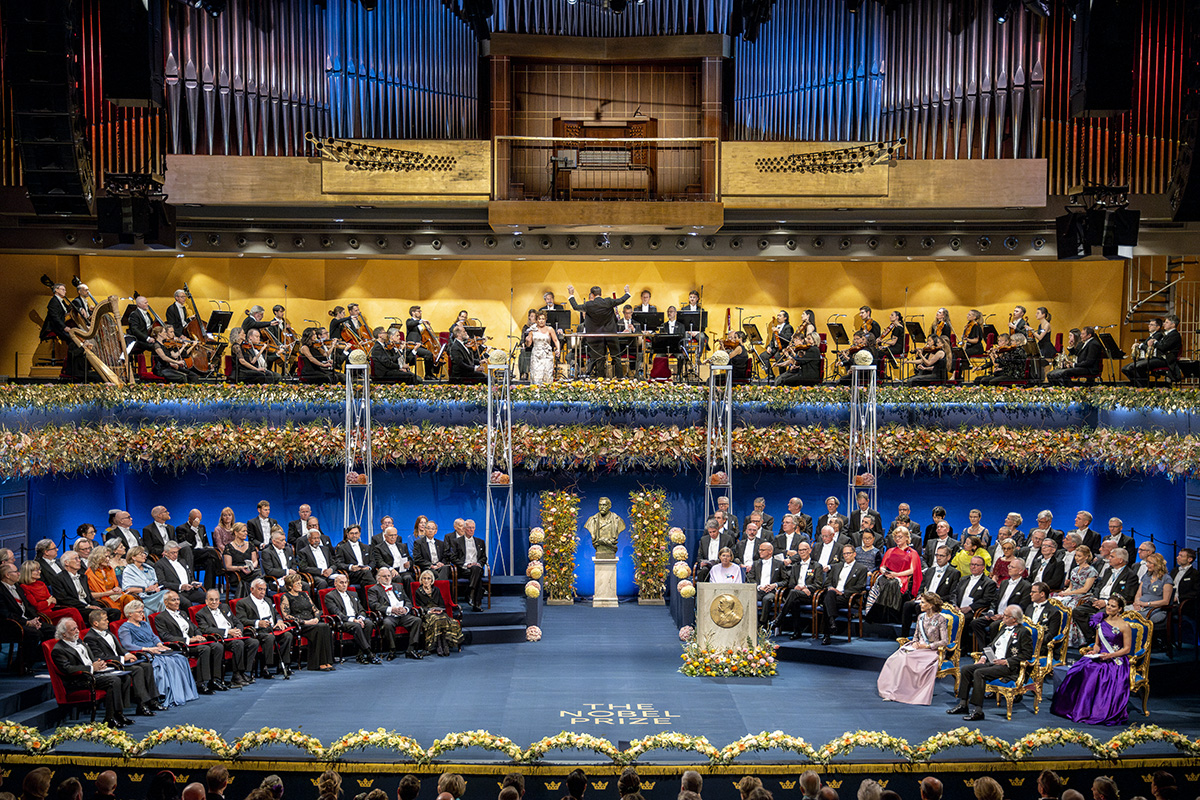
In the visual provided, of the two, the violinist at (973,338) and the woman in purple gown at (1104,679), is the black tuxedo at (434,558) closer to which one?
the woman in purple gown at (1104,679)

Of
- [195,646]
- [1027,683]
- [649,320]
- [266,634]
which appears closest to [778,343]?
[649,320]

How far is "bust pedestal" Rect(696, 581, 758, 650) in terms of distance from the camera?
433 inches

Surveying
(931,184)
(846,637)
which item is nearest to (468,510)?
(846,637)

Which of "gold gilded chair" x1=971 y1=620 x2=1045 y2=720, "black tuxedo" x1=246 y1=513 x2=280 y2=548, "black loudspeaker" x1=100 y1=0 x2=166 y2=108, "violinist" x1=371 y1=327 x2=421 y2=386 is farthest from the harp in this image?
"gold gilded chair" x1=971 y1=620 x2=1045 y2=720

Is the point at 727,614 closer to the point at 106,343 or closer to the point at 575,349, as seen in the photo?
the point at 575,349

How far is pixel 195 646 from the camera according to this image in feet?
32.6

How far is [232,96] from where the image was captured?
653 inches

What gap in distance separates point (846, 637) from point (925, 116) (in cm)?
874

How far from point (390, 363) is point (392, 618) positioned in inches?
160

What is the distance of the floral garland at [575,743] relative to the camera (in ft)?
26.1

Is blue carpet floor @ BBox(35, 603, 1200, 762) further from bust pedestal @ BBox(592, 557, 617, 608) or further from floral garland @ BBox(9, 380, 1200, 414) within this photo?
floral garland @ BBox(9, 380, 1200, 414)

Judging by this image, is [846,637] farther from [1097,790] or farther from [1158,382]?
[1097,790]

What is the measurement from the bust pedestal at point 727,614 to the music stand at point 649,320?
465cm

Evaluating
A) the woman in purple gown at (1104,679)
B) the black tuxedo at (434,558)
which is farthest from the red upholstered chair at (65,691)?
the woman in purple gown at (1104,679)
